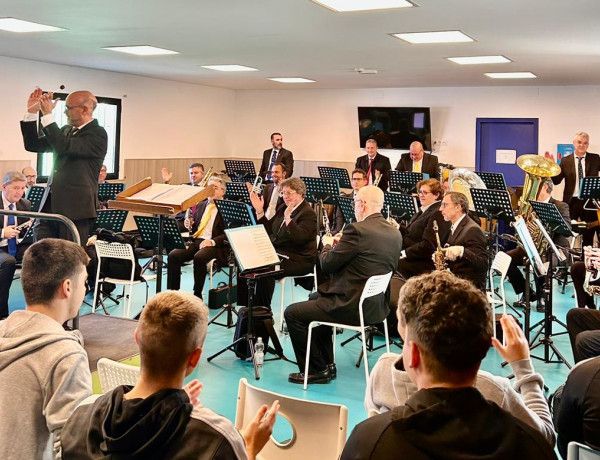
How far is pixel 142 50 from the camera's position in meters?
9.26

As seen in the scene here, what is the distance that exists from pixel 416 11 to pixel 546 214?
2.41m

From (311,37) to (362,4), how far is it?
182cm

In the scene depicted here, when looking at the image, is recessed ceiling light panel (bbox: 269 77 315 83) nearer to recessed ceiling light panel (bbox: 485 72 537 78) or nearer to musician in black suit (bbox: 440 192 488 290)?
recessed ceiling light panel (bbox: 485 72 537 78)

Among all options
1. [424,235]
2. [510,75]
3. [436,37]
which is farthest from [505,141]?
[424,235]

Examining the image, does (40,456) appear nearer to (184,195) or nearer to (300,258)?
(184,195)

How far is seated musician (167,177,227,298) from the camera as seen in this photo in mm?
7355

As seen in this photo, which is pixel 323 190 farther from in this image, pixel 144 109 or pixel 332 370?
pixel 144 109

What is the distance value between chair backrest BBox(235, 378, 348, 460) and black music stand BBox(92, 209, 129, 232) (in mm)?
4663

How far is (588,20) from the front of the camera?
241 inches

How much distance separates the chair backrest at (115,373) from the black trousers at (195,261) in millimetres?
4500

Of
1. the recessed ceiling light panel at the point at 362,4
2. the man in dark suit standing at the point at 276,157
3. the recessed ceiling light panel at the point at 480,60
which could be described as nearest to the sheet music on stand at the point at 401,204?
the recessed ceiling light panel at the point at 480,60

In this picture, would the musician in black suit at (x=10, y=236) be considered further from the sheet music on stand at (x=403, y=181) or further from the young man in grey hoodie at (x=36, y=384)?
the sheet music on stand at (x=403, y=181)

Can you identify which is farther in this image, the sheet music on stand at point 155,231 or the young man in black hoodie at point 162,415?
the sheet music on stand at point 155,231

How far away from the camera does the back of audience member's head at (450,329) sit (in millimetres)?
1589
